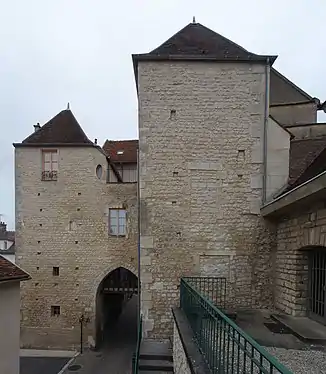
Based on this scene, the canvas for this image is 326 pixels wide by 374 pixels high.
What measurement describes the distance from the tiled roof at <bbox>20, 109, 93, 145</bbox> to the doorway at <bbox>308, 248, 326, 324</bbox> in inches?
393

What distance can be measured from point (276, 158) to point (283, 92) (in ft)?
20.6

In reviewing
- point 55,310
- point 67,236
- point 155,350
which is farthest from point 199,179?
point 55,310

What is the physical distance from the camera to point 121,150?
19.0m

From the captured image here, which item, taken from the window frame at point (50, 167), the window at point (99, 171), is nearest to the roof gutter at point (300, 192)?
the window at point (99, 171)

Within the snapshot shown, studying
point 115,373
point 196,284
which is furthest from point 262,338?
point 115,373

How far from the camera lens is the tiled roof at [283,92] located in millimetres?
13398

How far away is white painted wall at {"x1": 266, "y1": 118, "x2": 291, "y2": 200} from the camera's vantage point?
26.9ft

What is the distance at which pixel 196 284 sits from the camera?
793 cm

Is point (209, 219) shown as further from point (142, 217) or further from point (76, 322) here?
point (76, 322)

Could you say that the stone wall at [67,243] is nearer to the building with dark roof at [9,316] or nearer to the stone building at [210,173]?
the building with dark roof at [9,316]

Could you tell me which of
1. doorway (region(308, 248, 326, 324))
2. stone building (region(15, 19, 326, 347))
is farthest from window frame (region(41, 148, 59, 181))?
doorway (region(308, 248, 326, 324))

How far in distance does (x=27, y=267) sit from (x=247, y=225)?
9.28 m

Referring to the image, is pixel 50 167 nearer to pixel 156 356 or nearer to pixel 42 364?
pixel 42 364

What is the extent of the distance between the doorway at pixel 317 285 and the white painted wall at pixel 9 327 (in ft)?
20.7
